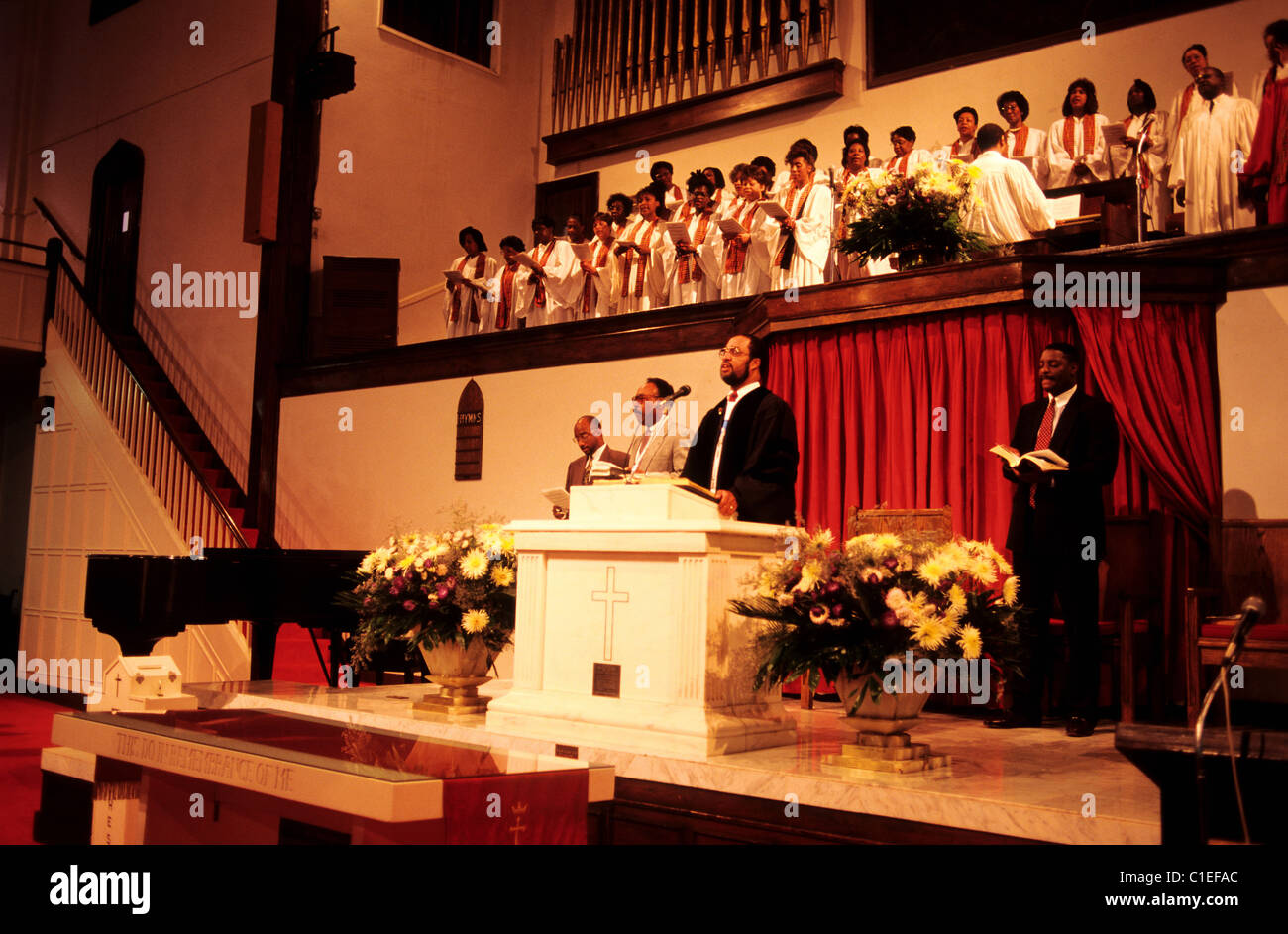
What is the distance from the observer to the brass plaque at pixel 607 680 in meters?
4.50

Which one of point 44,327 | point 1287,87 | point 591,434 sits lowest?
point 591,434

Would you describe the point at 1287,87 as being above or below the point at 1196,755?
above

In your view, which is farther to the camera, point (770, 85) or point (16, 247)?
point (16, 247)

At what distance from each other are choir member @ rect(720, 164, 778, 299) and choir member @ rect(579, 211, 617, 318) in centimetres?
126

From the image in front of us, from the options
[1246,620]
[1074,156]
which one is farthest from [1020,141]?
[1246,620]

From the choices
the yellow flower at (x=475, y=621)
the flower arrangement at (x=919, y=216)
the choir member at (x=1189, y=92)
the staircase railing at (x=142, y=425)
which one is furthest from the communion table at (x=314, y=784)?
the choir member at (x=1189, y=92)

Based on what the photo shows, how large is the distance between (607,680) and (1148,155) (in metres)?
6.93

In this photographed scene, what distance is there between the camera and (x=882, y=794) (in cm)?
361

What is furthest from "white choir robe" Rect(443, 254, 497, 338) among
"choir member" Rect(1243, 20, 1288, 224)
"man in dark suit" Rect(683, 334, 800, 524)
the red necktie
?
the red necktie

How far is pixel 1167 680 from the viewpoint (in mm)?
5488

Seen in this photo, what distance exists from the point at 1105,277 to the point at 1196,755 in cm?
385

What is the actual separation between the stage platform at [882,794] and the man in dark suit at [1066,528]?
31cm

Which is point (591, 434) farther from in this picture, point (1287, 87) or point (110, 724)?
point (1287, 87)
